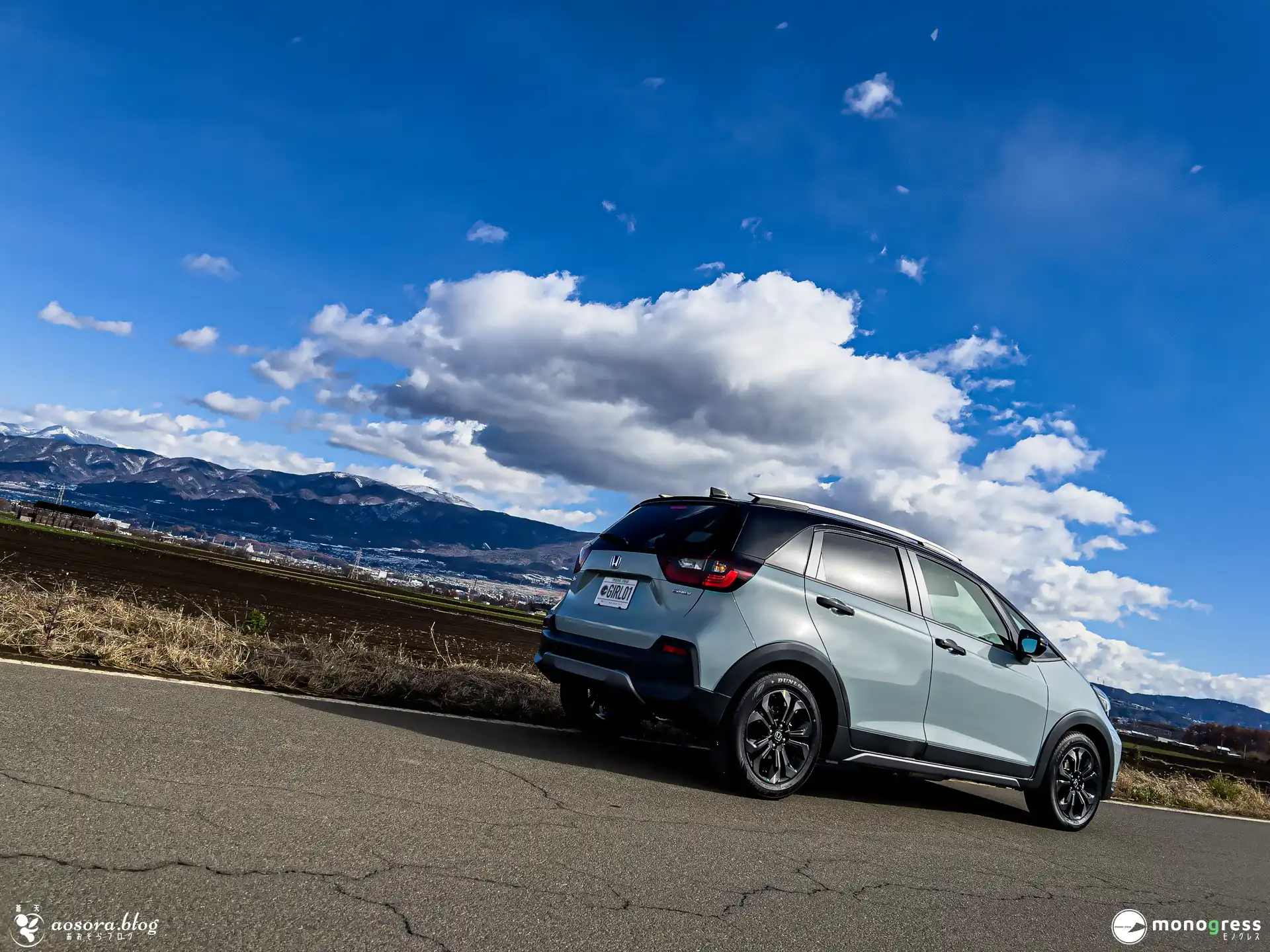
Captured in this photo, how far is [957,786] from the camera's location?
9.00m

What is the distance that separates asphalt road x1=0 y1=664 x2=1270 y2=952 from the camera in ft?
9.79

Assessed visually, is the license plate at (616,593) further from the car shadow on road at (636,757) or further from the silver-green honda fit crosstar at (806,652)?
the car shadow on road at (636,757)

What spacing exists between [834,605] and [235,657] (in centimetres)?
478

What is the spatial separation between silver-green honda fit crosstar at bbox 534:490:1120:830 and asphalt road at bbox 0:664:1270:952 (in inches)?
17.8

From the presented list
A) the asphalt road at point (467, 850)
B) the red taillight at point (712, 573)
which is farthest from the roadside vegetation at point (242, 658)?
the red taillight at point (712, 573)

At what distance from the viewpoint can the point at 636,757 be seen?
683cm

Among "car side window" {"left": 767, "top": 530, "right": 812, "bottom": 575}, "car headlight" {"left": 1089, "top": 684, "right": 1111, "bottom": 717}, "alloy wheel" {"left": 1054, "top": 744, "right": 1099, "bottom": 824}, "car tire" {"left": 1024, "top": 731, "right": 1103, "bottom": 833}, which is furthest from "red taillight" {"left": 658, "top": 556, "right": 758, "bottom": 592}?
"car headlight" {"left": 1089, "top": 684, "right": 1111, "bottom": 717}

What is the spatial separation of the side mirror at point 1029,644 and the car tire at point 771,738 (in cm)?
213

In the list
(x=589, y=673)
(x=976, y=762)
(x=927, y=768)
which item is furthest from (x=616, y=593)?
(x=976, y=762)

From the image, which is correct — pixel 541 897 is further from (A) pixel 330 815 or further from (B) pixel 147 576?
(B) pixel 147 576

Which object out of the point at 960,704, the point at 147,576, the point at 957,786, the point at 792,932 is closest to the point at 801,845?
the point at 792,932

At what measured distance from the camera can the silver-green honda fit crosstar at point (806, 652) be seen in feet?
19.2

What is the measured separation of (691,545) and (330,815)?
2901mm

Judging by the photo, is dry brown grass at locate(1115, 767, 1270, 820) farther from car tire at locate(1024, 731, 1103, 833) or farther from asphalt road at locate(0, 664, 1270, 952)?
asphalt road at locate(0, 664, 1270, 952)
